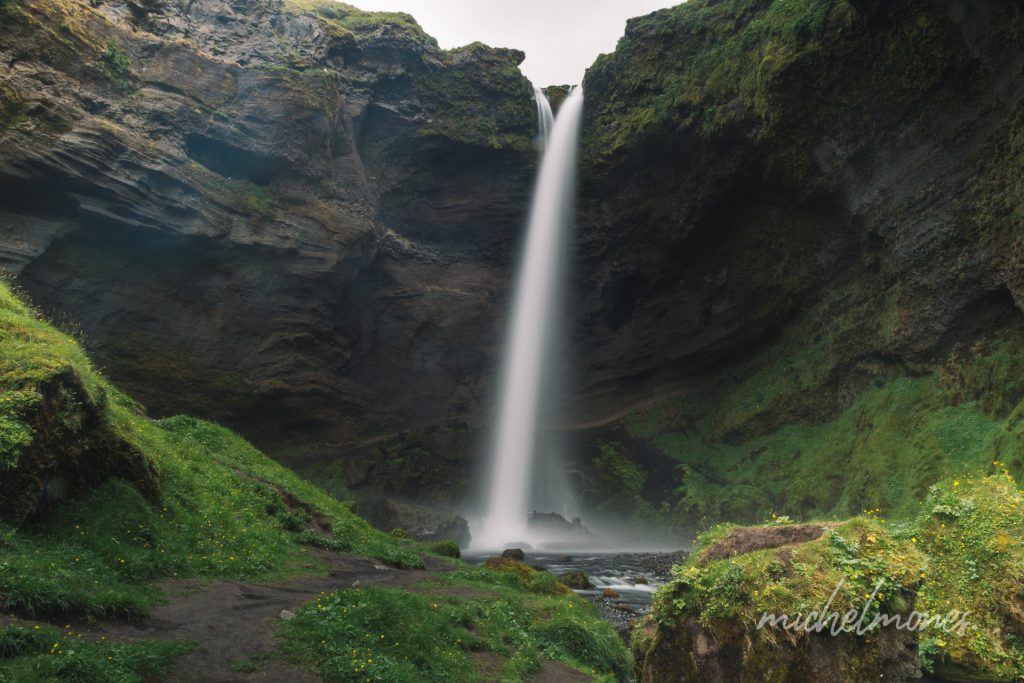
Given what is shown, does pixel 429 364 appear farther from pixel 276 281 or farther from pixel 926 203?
pixel 926 203

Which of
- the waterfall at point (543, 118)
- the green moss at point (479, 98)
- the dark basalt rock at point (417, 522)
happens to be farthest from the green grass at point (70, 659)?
the waterfall at point (543, 118)

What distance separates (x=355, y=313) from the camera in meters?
34.4

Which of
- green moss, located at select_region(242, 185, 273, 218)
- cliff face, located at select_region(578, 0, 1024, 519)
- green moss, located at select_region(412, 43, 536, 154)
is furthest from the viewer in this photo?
green moss, located at select_region(412, 43, 536, 154)

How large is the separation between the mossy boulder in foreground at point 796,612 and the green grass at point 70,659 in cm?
546

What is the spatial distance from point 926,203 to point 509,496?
2594 centimetres

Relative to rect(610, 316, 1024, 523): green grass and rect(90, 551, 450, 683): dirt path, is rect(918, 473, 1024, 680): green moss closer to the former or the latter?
rect(610, 316, 1024, 523): green grass

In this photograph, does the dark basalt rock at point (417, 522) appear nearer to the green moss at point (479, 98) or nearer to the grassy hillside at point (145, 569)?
the grassy hillside at point (145, 569)

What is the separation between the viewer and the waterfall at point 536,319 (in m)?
36.8

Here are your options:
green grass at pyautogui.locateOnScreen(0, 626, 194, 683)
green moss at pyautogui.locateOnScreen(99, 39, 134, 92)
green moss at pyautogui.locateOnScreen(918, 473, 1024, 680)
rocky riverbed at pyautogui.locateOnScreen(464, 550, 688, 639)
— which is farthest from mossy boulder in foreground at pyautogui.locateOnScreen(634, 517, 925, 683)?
green moss at pyautogui.locateOnScreen(99, 39, 134, 92)

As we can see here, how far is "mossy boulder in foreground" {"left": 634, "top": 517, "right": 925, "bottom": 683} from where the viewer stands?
613cm

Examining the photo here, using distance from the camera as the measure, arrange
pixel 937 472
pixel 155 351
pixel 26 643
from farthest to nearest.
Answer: pixel 155 351 → pixel 937 472 → pixel 26 643

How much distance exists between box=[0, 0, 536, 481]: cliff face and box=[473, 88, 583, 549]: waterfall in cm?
149

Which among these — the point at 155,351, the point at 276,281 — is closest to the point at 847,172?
the point at 276,281

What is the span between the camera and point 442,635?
917cm
